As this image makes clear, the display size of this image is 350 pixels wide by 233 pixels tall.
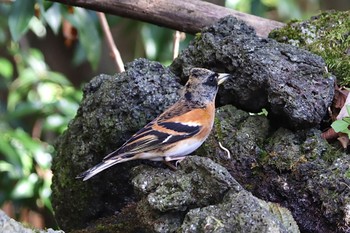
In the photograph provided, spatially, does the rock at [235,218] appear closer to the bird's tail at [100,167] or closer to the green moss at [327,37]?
the bird's tail at [100,167]

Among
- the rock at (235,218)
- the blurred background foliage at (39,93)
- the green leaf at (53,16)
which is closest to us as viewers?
the rock at (235,218)

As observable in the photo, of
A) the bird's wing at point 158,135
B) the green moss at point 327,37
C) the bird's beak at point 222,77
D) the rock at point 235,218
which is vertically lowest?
the bird's wing at point 158,135

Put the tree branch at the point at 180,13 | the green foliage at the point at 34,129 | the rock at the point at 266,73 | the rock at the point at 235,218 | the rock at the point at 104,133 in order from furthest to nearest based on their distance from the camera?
the green foliage at the point at 34,129, the tree branch at the point at 180,13, the rock at the point at 104,133, the rock at the point at 266,73, the rock at the point at 235,218

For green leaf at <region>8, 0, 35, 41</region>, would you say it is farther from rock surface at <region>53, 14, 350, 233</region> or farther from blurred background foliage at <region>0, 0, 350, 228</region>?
rock surface at <region>53, 14, 350, 233</region>

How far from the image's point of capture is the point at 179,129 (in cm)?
438

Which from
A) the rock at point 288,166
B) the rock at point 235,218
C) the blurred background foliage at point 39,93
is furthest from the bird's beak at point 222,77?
the blurred background foliage at point 39,93

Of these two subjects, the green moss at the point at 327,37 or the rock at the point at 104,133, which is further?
the green moss at the point at 327,37

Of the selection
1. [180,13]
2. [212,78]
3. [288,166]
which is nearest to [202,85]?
[212,78]

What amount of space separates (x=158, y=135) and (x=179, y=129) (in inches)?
7.0

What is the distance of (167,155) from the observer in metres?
4.29

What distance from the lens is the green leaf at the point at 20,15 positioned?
568 cm

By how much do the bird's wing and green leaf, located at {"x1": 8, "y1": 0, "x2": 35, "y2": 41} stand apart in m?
1.81

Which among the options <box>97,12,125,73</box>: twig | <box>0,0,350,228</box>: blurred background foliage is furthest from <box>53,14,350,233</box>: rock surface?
<box>97,12,125,73</box>: twig

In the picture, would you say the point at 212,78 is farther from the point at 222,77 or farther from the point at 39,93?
the point at 39,93
